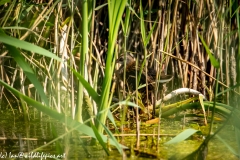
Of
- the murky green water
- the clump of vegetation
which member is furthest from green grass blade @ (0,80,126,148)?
the clump of vegetation

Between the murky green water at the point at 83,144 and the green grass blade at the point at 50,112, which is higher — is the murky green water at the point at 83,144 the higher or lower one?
the lower one

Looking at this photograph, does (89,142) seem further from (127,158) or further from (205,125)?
(205,125)

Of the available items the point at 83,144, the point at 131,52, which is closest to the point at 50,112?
the point at 83,144

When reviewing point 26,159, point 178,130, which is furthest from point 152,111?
point 26,159

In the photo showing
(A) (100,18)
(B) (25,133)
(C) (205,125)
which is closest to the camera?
(B) (25,133)

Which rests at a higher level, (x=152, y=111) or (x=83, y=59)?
(x=83, y=59)

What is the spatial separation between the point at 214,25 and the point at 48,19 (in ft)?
3.41

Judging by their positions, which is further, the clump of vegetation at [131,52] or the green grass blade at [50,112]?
the clump of vegetation at [131,52]

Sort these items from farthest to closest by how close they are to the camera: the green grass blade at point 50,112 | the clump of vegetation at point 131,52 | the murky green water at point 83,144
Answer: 1. the clump of vegetation at point 131,52
2. the murky green water at point 83,144
3. the green grass blade at point 50,112

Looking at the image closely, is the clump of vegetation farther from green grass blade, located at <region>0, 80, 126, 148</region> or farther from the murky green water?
green grass blade, located at <region>0, 80, 126, 148</region>

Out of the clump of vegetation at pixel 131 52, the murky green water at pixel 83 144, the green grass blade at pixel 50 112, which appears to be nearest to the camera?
the green grass blade at pixel 50 112

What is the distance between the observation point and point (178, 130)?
83.5 inches

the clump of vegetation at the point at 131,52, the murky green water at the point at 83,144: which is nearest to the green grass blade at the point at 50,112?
the murky green water at the point at 83,144

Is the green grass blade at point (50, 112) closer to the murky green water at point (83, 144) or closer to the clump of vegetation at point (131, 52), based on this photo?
the murky green water at point (83, 144)
